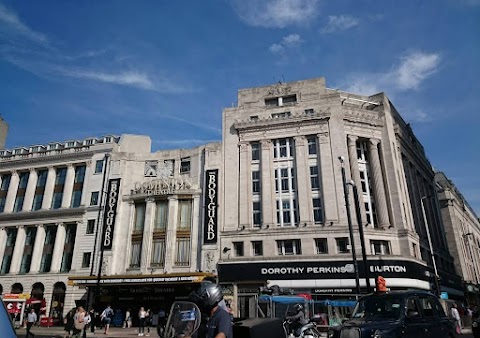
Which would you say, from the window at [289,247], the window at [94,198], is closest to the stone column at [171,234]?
the window at [94,198]

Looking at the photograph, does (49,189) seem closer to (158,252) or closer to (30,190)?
(30,190)

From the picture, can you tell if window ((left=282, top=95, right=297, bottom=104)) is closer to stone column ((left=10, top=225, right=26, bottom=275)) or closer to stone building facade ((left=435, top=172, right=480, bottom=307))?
stone column ((left=10, top=225, right=26, bottom=275))

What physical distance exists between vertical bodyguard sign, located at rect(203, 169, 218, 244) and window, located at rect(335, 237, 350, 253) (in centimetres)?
1097

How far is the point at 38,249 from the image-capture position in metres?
36.2

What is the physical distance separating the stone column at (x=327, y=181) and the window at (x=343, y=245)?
1.68 metres

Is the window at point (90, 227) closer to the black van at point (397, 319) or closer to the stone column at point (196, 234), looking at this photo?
the stone column at point (196, 234)

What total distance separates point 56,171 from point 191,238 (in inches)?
769

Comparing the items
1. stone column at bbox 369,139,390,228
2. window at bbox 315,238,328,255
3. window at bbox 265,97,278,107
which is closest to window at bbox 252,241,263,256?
window at bbox 315,238,328,255

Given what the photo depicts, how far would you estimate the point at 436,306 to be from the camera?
808 centimetres

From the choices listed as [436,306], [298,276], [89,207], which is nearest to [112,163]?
[89,207]

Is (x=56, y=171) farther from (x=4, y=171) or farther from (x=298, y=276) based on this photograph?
(x=298, y=276)

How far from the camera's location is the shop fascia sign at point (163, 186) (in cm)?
3391

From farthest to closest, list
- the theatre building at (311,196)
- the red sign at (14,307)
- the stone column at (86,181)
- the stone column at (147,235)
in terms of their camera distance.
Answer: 1. the stone column at (86,181)
2. the stone column at (147,235)
3. the red sign at (14,307)
4. the theatre building at (311,196)

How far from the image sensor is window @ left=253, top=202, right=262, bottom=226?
32059mm
